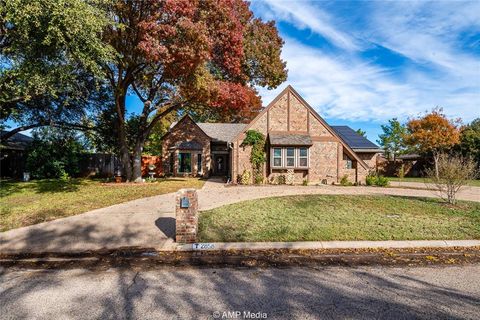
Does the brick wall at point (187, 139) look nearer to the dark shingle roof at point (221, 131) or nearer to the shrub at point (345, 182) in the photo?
the dark shingle roof at point (221, 131)

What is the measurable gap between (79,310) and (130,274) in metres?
1.10

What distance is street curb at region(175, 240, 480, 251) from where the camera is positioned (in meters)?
5.80

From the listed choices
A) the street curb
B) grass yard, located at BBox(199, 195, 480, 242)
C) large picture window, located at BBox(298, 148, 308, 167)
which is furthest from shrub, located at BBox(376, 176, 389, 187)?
the street curb

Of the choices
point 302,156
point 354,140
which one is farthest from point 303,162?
point 354,140

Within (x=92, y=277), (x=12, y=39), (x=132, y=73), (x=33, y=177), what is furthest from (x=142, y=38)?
(x=33, y=177)

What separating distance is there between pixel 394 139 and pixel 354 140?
40.6 ft

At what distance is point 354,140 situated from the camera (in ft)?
82.2

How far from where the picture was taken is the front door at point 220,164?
85.1ft

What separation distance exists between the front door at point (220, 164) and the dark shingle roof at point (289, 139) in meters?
8.74

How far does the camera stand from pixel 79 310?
3.44 meters

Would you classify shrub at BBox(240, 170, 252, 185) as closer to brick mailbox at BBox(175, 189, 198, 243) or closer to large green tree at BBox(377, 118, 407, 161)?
brick mailbox at BBox(175, 189, 198, 243)

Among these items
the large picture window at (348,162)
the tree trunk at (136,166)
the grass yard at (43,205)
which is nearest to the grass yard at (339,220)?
the grass yard at (43,205)

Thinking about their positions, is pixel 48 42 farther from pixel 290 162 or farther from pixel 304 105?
pixel 304 105

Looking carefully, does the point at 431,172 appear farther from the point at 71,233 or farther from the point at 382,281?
the point at 71,233
